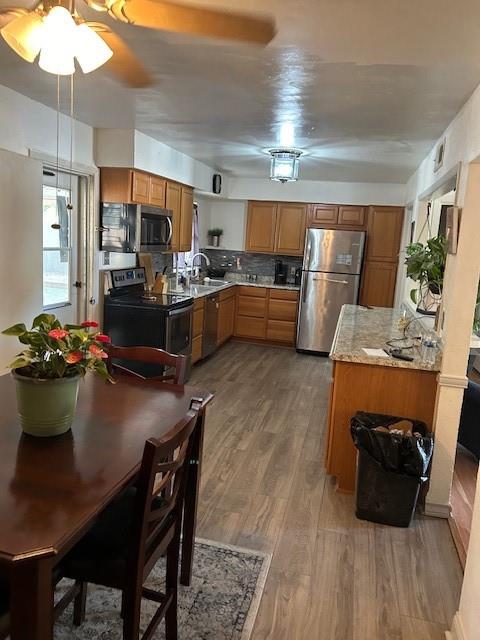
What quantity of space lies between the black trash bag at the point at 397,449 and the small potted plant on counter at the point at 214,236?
5033mm

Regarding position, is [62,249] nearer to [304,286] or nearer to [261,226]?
[304,286]

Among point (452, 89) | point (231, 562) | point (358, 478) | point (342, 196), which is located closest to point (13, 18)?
point (452, 89)

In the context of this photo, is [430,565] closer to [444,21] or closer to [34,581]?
[34,581]

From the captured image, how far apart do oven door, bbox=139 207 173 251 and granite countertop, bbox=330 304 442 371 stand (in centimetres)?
185

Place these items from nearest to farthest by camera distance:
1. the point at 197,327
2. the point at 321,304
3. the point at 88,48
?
the point at 88,48, the point at 197,327, the point at 321,304

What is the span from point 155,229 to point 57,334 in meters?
3.22

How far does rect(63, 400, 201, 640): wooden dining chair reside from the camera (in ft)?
4.56

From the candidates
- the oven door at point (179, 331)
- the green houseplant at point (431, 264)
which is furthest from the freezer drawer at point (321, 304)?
the green houseplant at point (431, 264)

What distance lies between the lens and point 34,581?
1119 millimetres

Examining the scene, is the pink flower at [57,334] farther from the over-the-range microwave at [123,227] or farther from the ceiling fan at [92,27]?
the over-the-range microwave at [123,227]

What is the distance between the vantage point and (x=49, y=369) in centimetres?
154

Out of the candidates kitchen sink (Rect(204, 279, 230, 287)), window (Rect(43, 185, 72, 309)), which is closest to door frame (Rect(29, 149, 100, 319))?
window (Rect(43, 185, 72, 309))

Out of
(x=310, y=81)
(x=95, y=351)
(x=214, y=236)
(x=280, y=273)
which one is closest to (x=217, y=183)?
(x=214, y=236)

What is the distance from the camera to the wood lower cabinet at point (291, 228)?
6.80 metres
